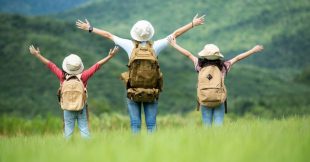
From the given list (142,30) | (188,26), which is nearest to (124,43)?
(142,30)

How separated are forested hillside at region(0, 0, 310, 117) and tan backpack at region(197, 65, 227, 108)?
1744 centimetres

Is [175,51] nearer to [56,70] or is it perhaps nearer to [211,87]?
[211,87]

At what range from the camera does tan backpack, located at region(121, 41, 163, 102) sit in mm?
7539

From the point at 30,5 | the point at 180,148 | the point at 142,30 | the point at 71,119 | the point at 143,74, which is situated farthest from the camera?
the point at 30,5

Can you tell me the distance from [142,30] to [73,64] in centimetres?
86

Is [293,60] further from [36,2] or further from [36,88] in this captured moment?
[36,2]

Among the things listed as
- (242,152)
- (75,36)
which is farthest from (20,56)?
(242,152)

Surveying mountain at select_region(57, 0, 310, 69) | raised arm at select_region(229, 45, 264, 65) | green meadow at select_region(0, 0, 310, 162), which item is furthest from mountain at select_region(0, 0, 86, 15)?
raised arm at select_region(229, 45, 264, 65)

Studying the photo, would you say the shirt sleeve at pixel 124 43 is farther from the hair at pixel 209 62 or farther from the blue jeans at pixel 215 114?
the blue jeans at pixel 215 114

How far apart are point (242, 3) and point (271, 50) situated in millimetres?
Answer: 15262

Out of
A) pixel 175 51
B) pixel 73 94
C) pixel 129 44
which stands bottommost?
pixel 73 94

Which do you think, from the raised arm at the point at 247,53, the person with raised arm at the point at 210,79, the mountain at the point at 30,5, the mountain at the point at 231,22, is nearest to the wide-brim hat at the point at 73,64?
the person with raised arm at the point at 210,79

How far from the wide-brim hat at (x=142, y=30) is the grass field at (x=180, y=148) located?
1334 millimetres

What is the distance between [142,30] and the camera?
7492 millimetres
